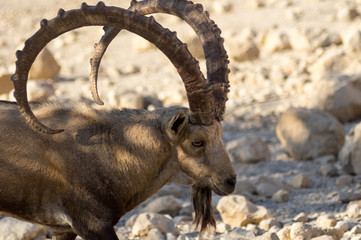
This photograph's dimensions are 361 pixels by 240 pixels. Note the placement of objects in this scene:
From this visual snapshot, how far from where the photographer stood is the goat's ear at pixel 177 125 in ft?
18.2

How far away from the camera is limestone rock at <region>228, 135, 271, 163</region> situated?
10.2 m

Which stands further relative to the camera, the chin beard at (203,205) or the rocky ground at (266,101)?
the rocky ground at (266,101)

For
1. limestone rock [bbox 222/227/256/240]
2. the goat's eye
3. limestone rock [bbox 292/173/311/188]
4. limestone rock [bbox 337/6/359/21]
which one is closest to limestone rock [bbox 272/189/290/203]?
limestone rock [bbox 292/173/311/188]

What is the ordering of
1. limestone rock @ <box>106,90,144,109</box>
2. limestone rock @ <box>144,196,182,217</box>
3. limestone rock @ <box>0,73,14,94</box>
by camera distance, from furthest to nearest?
limestone rock @ <box>0,73,14,94</box> → limestone rock @ <box>106,90,144,109</box> → limestone rock @ <box>144,196,182,217</box>

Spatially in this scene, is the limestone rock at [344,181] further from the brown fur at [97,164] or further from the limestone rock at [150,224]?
the brown fur at [97,164]

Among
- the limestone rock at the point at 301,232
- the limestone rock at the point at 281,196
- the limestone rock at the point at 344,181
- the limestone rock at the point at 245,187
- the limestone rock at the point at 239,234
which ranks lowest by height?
the limestone rock at the point at 301,232

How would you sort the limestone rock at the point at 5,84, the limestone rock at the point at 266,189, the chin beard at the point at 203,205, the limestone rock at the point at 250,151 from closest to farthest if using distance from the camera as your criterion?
the chin beard at the point at 203,205, the limestone rock at the point at 266,189, the limestone rock at the point at 250,151, the limestone rock at the point at 5,84

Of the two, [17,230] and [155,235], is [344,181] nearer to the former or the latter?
[155,235]

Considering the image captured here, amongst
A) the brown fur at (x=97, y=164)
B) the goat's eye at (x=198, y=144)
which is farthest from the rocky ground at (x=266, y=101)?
the goat's eye at (x=198, y=144)

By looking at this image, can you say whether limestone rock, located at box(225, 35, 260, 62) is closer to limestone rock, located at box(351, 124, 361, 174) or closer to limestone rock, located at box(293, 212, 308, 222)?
limestone rock, located at box(351, 124, 361, 174)

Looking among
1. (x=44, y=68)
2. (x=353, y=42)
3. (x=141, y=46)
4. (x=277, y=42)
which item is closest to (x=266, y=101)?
(x=353, y=42)

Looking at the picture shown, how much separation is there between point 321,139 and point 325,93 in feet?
5.88

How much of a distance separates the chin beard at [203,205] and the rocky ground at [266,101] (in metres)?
0.69

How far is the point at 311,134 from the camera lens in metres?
10.3
